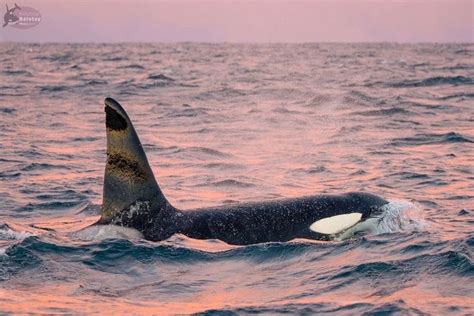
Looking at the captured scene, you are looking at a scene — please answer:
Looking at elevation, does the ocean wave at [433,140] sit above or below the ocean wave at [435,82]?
below

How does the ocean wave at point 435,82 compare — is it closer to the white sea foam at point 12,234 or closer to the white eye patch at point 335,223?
the white eye patch at point 335,223

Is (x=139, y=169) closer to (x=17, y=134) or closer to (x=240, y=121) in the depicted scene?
(x=17, y=134)

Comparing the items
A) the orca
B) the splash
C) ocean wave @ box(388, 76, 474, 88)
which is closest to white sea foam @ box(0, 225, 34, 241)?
the orca

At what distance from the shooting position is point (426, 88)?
2972cm

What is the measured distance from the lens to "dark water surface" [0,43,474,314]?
21.3ft

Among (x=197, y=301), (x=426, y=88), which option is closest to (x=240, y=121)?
(x=426, y=88)

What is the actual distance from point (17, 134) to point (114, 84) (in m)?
15.0

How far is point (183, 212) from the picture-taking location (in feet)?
26.8

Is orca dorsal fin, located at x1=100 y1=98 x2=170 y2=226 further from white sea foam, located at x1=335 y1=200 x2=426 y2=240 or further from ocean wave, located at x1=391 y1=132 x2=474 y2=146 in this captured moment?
ocean wave, located at x1=391 y1=132 x2=474 y2=146

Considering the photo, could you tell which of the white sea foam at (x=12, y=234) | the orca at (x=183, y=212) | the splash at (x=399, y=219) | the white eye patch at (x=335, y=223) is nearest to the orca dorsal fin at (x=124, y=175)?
the orca at (x=183, y=212)

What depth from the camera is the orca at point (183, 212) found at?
25.0 feet

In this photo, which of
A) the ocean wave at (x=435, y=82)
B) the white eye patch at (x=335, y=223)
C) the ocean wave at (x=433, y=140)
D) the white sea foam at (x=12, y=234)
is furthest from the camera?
the ocean wave at (x=435, y=82)

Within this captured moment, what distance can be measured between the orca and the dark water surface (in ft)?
0.66

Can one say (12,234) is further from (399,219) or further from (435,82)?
(435,82)
